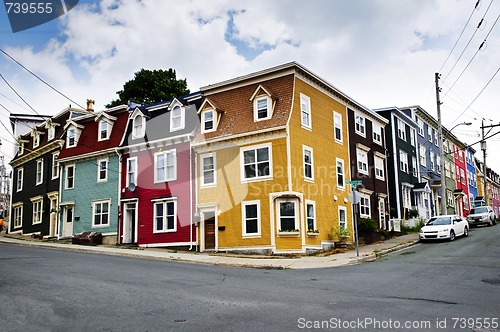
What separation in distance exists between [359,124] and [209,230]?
43.9ft

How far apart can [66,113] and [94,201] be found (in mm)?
8887

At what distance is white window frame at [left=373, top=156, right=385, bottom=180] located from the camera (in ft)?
115

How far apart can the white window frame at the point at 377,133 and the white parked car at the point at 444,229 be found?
8820 millimetres

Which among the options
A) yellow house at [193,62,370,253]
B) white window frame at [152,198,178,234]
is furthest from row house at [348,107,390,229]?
white window frame at [152,198,178,234]

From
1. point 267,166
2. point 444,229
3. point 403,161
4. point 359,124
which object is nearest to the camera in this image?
point 267,166

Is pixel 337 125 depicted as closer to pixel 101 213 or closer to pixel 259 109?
pixel 259 109

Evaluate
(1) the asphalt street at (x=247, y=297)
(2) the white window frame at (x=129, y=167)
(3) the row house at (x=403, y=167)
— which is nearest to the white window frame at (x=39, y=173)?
(2) the white window frame at (x=129, y=167)

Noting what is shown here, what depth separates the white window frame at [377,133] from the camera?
117ft

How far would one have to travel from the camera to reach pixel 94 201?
32344 millimetres

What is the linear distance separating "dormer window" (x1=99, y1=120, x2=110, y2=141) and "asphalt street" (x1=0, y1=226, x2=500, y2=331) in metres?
16.2

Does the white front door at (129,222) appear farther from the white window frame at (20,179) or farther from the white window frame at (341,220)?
the white window frame at (20,179)

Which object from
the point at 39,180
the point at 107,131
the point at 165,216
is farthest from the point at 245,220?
the point at 39,180

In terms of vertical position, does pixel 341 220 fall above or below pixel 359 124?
below

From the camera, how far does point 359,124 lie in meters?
33.2
